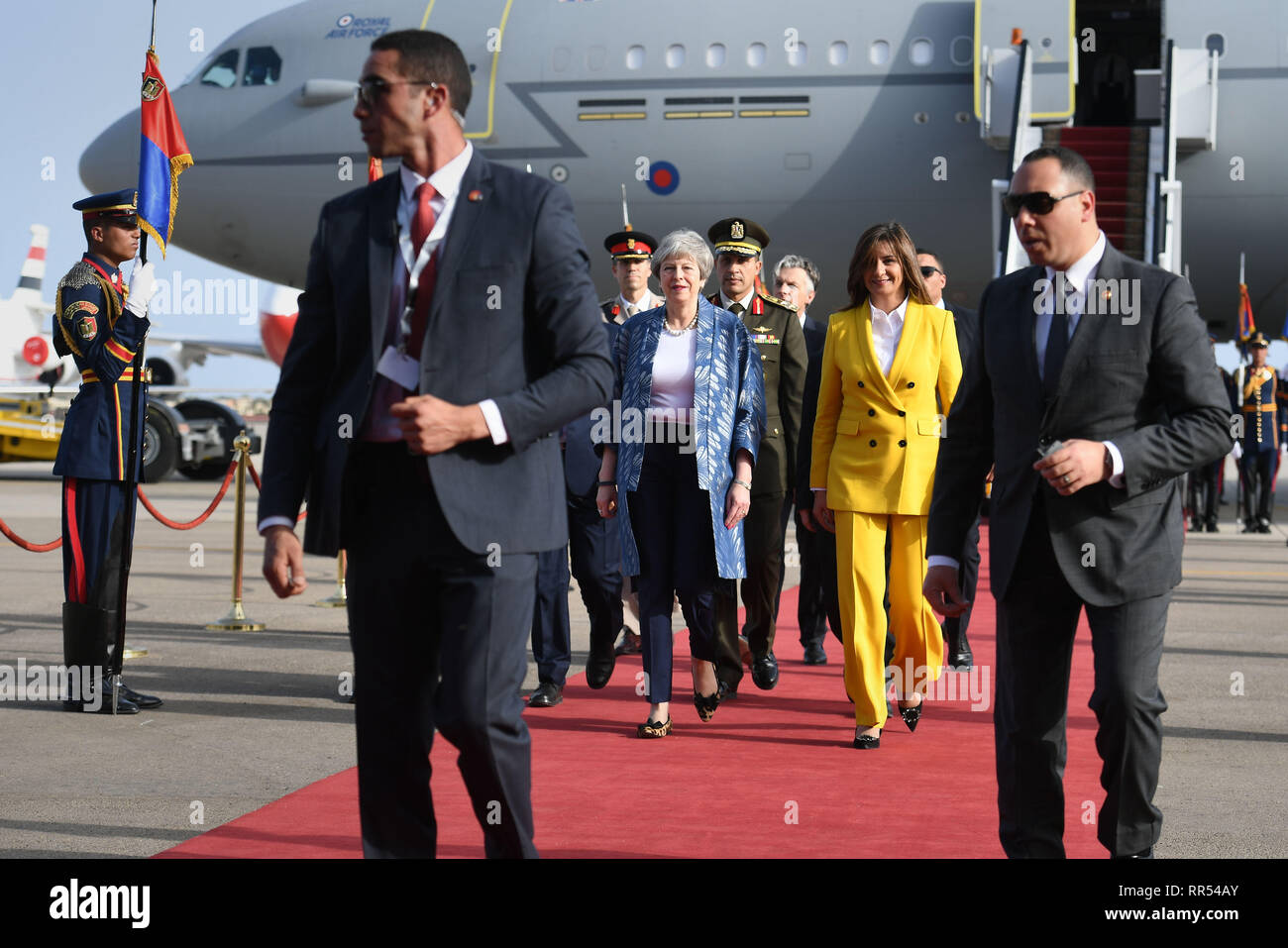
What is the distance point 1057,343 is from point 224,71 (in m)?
14.6

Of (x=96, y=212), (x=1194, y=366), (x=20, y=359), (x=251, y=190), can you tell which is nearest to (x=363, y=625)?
(x=1194, y=366)

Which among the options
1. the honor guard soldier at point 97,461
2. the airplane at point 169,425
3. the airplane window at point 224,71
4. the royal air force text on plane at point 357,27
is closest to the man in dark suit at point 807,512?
the honor guard soldier at point 97,461

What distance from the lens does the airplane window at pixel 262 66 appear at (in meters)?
15.9

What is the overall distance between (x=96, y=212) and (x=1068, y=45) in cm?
1054

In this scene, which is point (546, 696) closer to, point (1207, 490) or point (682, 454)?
point (682, 454)

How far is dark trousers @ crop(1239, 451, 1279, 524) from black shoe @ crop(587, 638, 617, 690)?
363 inches

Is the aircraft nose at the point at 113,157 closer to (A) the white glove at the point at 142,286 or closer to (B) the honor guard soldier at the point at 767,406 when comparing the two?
(A) the white glove at the point at 142,286

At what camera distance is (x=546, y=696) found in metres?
5.92

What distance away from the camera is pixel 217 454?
810 inches

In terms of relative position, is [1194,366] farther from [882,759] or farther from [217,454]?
[217,454]

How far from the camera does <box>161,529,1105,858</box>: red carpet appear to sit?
3.89m

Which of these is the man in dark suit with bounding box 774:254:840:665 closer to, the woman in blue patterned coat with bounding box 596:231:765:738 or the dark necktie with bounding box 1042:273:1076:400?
the woman in blue patterned coat with bounding box 596:231:765:738

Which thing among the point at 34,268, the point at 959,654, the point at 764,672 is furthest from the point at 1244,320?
the point at 34,268

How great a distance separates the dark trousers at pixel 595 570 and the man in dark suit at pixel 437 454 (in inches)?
133
